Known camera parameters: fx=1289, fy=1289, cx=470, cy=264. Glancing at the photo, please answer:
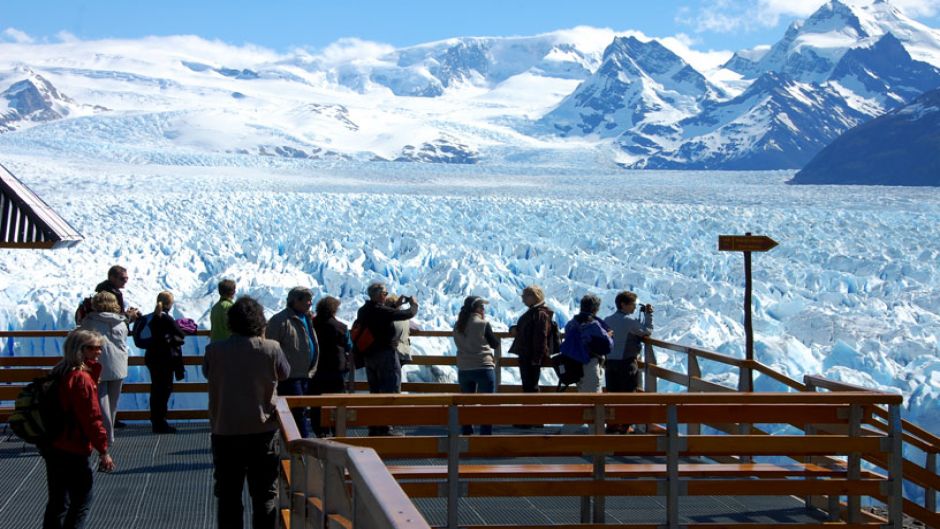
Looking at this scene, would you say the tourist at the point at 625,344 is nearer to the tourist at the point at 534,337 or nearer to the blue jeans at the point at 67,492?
the tourist at the point at 534,337

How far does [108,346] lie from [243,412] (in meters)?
2.32

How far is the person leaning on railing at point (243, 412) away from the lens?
591 cm

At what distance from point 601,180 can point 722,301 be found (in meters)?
41.9

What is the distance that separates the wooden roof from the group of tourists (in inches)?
19.3

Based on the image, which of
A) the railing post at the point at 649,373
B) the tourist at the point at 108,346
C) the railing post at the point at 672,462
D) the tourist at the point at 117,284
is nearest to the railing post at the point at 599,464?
the railing post at the point at 672,462

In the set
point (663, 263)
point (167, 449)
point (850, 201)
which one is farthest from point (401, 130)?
point (167, 449)

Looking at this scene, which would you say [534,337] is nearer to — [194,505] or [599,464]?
[194,505]

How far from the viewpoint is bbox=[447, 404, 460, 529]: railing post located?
5.58m

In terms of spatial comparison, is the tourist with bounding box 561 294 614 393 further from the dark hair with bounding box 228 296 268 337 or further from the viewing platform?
the dark hair with bounding box 228 296 268 337

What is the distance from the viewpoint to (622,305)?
929 centimetres

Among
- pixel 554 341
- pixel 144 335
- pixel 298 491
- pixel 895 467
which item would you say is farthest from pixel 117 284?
pixel 895 467

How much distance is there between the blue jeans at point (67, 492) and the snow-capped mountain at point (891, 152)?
13578 cm

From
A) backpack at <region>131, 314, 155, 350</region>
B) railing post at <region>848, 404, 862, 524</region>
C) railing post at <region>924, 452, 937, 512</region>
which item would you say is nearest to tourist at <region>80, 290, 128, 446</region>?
backpack at <region>131, 314, 155, 350</region>

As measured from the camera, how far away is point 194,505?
754 centimetres
